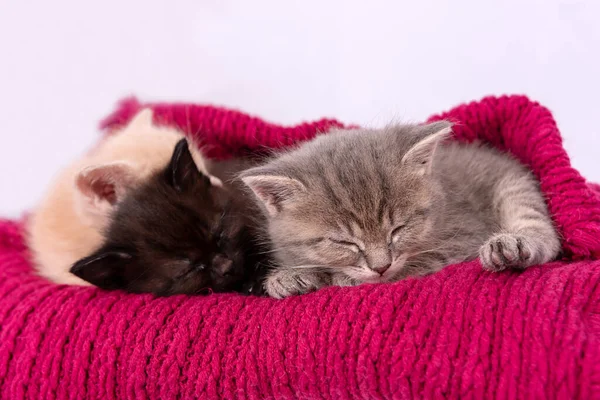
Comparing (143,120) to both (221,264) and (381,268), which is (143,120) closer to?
(221,264)

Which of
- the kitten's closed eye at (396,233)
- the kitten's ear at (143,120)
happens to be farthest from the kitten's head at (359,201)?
the kitten's ear at (143,120)

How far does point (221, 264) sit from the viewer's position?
56.3 inches

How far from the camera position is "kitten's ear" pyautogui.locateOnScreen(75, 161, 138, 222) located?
1511mm

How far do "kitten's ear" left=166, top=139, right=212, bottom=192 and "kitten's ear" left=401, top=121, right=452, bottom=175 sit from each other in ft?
1.87

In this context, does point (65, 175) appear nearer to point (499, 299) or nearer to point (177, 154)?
point (177, 154)

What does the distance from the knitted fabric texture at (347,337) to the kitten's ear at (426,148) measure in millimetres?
274

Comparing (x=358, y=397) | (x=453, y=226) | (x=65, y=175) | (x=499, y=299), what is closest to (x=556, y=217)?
(x=453, y=226)

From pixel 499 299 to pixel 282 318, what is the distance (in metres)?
0.46

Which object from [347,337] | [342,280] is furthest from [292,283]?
[347,337]

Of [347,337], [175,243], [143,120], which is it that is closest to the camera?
[347,337]

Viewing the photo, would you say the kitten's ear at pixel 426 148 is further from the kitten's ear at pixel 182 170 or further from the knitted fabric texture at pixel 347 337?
the kitten's ear at pixel 182 170

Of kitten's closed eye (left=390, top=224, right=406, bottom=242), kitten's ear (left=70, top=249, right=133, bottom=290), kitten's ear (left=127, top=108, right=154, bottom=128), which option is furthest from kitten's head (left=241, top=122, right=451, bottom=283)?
kitten's ear (left=127, top=108, right=154, bottom=128)

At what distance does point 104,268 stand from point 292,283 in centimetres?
46

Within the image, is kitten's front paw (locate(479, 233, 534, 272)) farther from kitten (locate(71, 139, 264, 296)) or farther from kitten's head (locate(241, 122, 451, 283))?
kitten (locate(71, 139, 264, 296))
